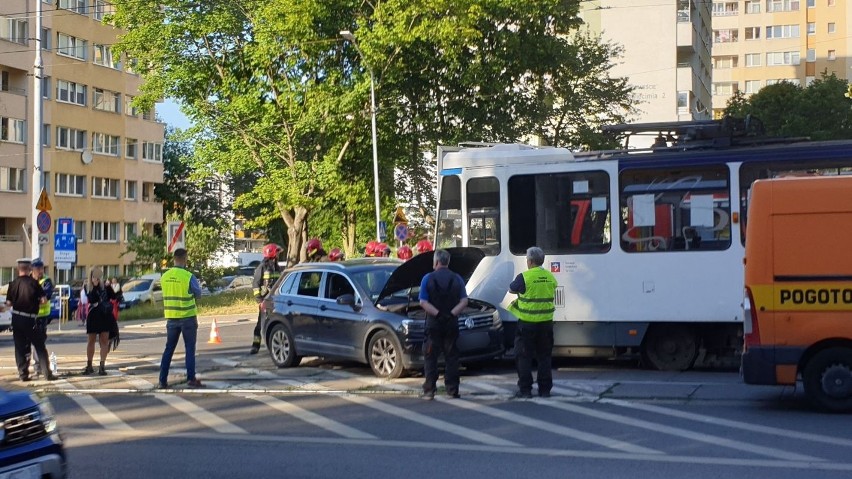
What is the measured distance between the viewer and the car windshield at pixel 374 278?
15.9 m

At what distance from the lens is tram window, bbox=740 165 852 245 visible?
1426 cm

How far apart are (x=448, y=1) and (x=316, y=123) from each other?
6.45m

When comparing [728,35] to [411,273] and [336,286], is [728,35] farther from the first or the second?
[411,273]

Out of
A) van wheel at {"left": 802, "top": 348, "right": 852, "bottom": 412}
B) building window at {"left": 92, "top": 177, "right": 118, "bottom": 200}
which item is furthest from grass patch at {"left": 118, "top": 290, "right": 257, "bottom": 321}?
van wheel at {"left": 802, "top": 348, "right": 852, "bottom": 412}

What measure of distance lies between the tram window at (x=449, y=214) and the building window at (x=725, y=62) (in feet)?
302

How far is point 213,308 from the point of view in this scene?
4112cm

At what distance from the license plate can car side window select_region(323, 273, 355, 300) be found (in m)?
9.29

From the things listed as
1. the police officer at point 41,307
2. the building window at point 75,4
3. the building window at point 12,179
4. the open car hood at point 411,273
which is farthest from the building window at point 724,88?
the police officer at point 41,307

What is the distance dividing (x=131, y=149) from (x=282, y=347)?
2205 inches

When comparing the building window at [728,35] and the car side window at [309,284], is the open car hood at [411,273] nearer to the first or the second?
the car side window at [309,284]

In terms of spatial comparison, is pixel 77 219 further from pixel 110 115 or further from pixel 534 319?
pixel 534 319

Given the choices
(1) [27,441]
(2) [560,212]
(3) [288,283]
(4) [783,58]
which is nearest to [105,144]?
(3) [288,283]

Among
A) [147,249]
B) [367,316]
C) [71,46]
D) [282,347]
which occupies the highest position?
[71,46]

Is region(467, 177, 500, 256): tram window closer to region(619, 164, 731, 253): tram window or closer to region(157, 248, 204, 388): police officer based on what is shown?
region(619, 164, 731, 253): tram window
